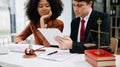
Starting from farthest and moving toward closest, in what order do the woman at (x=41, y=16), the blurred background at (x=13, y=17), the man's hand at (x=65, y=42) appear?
1. the blurred background at (x=13, y=17)
2. the woman at (x=41, y=16)
3. the man's hand at (x=65, y=42)

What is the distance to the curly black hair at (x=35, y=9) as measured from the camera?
8.65 ft

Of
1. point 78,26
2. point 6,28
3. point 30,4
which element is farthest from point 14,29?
point 78,26

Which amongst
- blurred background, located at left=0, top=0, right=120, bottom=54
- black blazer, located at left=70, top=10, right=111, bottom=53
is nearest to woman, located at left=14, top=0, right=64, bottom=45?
black blazer, located at left=70, top=10, right=111, bottom=53

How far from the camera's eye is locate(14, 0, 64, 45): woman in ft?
8.55

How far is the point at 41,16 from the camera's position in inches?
104

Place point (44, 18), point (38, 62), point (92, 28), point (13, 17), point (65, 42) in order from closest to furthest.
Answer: point (38, 62) < point (65, 42) < point (92, 28) < point (44, 18) < point (13, 17)

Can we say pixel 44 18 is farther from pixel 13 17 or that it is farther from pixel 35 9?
pixel 13 17

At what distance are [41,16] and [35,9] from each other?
13 centimetres

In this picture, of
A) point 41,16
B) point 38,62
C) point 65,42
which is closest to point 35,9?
point 41,16

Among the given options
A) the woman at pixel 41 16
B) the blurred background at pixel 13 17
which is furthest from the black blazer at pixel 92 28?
the blurred background at pixel 13 17

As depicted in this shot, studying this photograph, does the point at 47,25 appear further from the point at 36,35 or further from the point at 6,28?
the point at 6,28

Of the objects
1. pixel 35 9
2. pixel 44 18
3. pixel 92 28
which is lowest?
pixel 92 28

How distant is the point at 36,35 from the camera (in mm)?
2684

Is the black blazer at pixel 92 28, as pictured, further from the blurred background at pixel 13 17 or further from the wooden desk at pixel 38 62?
the blurred background at pixel 13 17
